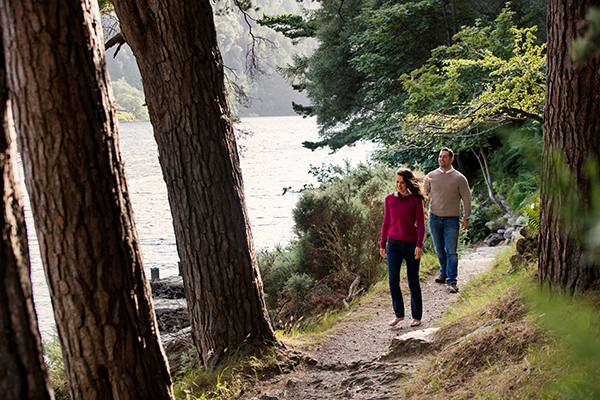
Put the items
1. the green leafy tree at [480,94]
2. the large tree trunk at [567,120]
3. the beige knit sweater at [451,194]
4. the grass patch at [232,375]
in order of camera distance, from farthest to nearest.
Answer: the green leafy tree at [480,94]
the beige knit sweater at [451,194]
the grass patch at [232,375]
the large tree trunk at [567,120]

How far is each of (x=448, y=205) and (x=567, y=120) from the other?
114 inches

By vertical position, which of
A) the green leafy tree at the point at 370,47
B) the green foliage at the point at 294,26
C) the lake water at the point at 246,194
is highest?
the green foliage at the point at 294,26

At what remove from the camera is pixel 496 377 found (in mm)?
3195

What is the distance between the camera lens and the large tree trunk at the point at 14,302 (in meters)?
1.74

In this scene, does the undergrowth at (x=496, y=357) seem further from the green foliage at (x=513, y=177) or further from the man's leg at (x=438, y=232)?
the green foliage at (x=513, y=177)

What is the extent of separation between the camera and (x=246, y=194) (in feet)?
142

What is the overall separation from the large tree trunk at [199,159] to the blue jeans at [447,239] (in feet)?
10.2

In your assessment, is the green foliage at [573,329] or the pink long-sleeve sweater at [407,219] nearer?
the green foliage at [573,329]

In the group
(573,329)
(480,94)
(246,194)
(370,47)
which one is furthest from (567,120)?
(246,194)

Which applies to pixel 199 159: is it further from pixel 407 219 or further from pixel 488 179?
pixel 488 179

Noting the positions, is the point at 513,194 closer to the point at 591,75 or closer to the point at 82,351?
the point at 591,75

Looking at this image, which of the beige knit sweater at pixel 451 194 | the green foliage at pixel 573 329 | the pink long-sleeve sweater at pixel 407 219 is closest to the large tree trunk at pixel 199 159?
the pink long-sleeve sweater at pixel 407 219

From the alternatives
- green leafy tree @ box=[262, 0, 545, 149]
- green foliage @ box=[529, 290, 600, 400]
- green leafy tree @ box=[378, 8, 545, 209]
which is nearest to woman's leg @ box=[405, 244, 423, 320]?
green leafy tree @ box=[378, 8, 545, 209]

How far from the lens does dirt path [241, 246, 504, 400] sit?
4152mm
